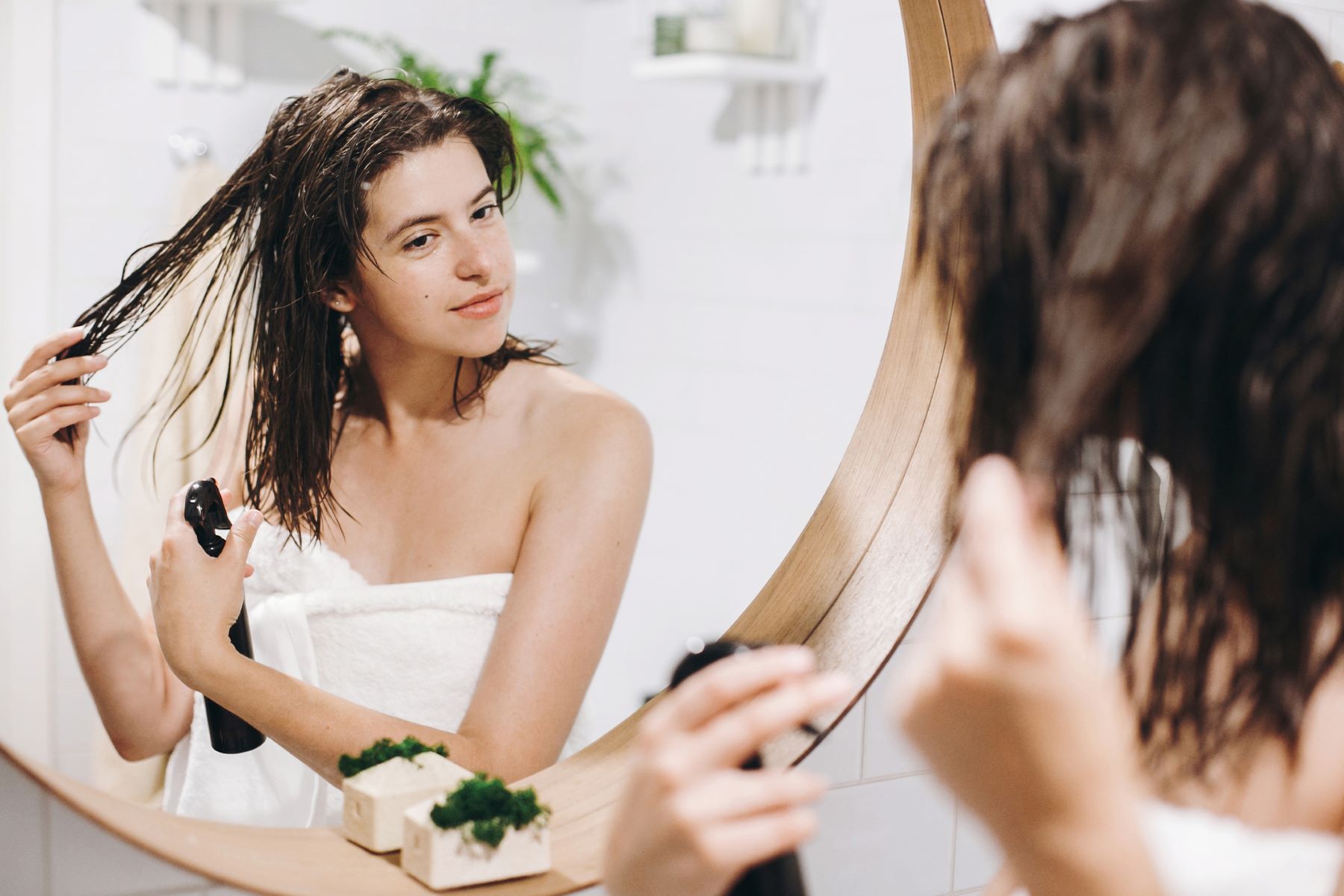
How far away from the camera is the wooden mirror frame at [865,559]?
21.1 inches

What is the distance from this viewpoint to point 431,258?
0.59 m

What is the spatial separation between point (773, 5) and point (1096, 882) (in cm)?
104

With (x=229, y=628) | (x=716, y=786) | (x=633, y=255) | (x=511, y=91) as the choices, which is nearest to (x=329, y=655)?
(x=229, y=628)

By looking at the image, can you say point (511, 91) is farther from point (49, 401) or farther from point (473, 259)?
point (49, 401)

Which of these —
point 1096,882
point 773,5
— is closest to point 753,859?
point 1096,882

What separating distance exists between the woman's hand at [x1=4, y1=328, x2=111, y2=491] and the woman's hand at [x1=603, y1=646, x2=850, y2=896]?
14.1 inches

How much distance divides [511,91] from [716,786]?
926 mm

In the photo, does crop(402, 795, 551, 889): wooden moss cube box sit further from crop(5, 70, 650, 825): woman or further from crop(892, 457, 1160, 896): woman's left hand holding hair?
crop(892, 457, 1160, 896): woman's left hand holding hair

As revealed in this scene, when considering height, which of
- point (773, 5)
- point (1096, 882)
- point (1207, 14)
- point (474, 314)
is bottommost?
point (1096, 882)

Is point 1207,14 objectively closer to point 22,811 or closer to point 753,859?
point 753,859

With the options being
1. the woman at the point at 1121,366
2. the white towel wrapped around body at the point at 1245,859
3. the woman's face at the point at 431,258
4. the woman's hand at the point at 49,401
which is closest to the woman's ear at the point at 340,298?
the woman's face at the point at 431,258

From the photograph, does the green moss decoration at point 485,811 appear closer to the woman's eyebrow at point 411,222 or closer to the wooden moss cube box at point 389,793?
the wooden moss cube box at point 389,793

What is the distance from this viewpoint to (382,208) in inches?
22.3

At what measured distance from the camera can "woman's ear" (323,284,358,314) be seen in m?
0.59
